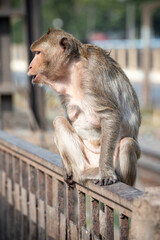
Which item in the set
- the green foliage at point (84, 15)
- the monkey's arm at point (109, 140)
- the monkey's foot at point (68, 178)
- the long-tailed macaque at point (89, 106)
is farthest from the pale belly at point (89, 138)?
the green foliage at point (84, 15)

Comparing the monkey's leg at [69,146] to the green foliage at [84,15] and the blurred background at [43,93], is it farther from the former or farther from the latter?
the green foliage at [84,15]

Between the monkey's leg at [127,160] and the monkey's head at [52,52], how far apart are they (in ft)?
2.28

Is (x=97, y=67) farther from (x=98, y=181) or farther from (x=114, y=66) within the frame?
(x=98, y=181)

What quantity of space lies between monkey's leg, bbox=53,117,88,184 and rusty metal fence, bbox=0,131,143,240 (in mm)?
69

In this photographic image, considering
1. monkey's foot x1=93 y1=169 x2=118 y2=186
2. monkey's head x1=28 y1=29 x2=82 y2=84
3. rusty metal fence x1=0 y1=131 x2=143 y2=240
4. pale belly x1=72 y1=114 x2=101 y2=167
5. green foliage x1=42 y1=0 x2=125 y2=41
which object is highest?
green foliage x1=42 y1=0 x2=125 y2=41

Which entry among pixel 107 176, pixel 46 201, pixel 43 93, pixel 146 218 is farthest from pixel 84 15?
pixel 146 218

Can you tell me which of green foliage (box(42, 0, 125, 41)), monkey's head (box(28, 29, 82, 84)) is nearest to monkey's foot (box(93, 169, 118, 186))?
monkey's head (box(28, 29, 82, 84))

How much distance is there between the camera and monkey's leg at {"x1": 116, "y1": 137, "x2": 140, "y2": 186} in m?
3.04

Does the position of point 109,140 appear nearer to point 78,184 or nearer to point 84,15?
point 78,184

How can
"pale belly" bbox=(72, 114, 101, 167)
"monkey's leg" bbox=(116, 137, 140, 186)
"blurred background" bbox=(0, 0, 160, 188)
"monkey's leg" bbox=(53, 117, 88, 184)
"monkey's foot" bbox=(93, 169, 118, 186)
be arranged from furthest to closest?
"blurred background" bbox=(0, 0, 160, 188), "pale belly" bbox=(72, 114, 101, 167), "monkey's leg" bbox=(53, 117, 88, 184), "monkey's leg" bbox=(116, 137, 140, 186), "monkey's foot" bbox=(93, 169, 118, 186)

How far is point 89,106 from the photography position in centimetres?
314

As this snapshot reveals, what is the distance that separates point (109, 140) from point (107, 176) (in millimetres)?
296

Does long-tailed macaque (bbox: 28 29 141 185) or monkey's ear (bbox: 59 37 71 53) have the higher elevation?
monkey's ear (bbox: 59 37 71 53)

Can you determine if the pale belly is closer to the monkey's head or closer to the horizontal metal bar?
the horizontal metal bar
